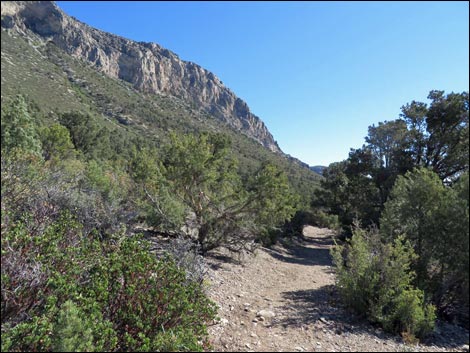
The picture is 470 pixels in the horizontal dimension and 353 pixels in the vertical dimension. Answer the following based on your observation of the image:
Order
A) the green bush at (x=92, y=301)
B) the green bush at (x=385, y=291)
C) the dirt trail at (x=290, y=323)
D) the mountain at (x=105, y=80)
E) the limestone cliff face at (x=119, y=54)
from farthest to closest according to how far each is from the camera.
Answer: the limestone cliff face at (x=119, y=54)
the mountain at (x=105, y=80)
the green bush at (x=385, y=291)
the dirt trail at (x=290, y=323)
the green bush at (x=92, y=301)

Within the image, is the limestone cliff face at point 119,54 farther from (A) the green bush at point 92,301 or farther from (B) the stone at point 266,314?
(A) the green bush at point 92,301

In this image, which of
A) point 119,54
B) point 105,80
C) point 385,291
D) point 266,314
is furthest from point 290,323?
point 119,54

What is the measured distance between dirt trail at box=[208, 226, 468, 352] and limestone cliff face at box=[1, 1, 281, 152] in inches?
5059

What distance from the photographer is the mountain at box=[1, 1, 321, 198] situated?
62.3m

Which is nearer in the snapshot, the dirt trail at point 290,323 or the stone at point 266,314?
the dirt trail at point 290,323

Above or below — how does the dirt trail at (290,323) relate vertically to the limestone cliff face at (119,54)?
below

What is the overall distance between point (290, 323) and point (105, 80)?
368ft

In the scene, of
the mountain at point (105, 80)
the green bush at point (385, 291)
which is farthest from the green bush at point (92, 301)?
the mountain at point (105, 80)

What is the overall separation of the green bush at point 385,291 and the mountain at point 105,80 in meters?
9.50

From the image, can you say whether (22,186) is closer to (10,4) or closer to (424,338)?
(424,338)

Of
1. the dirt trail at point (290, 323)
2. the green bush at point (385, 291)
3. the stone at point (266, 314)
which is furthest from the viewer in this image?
the stone at point (266, 314)

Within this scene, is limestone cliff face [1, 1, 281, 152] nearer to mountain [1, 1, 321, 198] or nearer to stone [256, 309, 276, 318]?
mountain [1, 1, 321, 198]

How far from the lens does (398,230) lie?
868cm

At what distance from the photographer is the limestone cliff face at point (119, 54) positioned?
4813 inches
